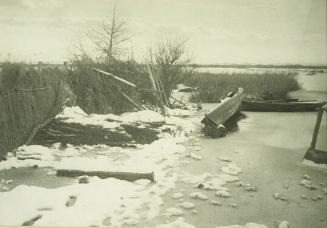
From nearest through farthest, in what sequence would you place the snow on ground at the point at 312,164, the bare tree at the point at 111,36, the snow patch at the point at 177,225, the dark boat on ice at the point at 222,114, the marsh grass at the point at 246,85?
the snow patch at the point at 177,225, the bare tree at the point at 111,36, the snow on ground at the point at 312,164, the marsh grass at the point at 246,85, the dark boat on ice at the point at 222,114

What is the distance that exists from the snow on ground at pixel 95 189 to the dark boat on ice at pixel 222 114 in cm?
52

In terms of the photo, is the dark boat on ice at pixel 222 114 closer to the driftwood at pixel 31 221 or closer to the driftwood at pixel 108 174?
the driftwood at pixel 108 174

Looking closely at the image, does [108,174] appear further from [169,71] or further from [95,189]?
[169,71]

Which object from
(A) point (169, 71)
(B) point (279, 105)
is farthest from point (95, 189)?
(A) point (169, 71)

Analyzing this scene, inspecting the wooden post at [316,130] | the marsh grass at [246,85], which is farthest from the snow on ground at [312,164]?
the marsh grass at [246,85]

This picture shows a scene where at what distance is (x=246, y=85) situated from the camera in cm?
451

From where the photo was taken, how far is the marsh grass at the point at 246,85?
425 cm

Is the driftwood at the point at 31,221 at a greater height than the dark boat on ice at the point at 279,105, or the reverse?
the dark boat on ice at the point at 279,105

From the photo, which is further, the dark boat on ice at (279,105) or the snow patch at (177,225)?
the dark boat on ice at (279,105)

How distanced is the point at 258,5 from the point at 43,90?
7.66 ft

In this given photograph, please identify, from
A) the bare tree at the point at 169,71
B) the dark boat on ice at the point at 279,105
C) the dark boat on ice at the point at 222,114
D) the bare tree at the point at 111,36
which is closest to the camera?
the bare tree at the point at 111,36

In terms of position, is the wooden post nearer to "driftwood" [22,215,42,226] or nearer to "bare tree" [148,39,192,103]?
"bare tree" [148,39,192,103]

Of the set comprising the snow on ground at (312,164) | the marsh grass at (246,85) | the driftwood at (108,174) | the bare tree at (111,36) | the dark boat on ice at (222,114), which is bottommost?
the driftwood at (108,174)

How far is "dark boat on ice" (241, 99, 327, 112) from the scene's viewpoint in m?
4.01
